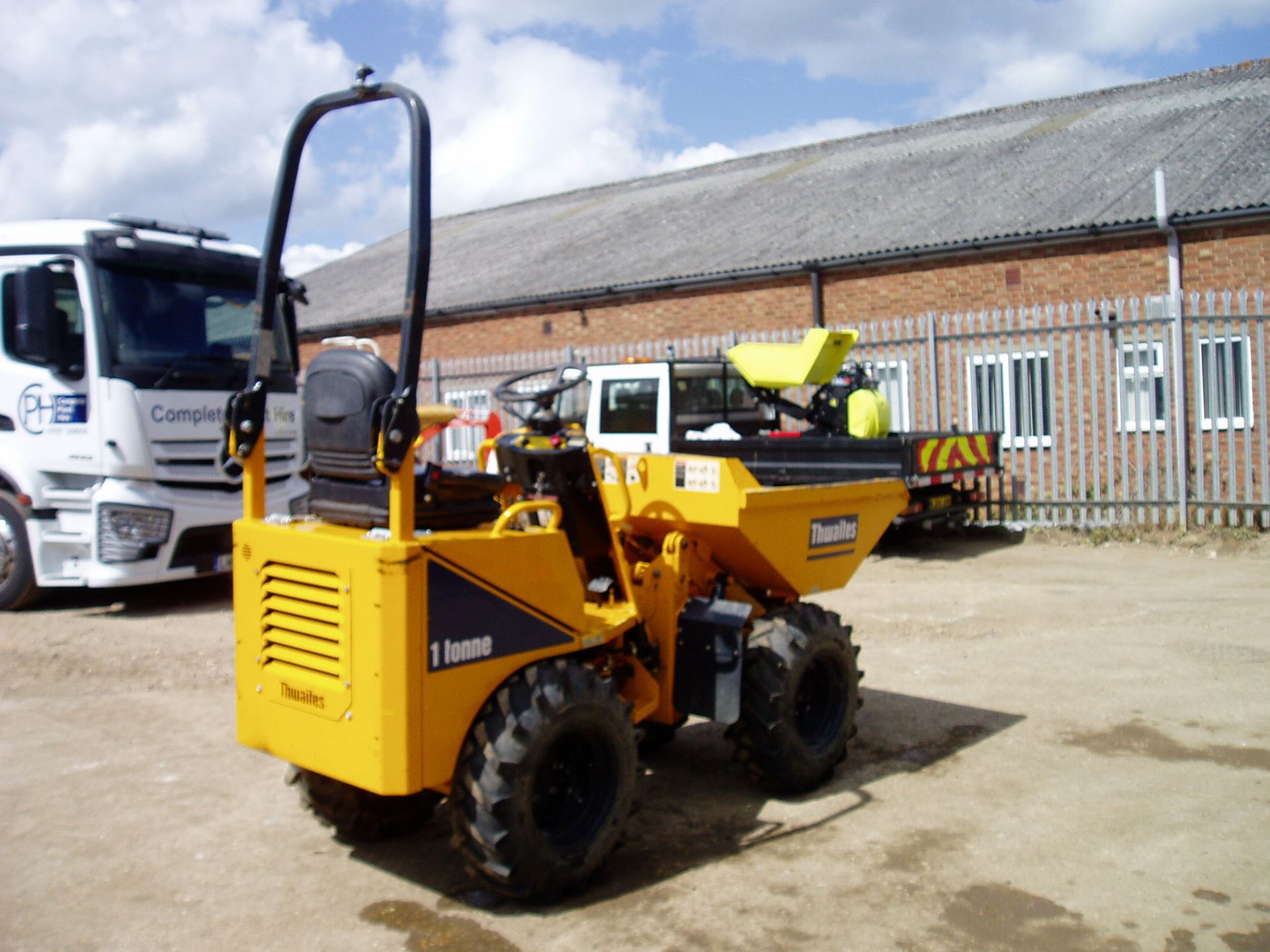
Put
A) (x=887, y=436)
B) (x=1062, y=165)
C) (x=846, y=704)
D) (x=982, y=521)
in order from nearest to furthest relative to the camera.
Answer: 1. (x=846, y=704)
2. (x=887, y=436)
3. (x=982, y=521)
4. (x=1062, y=165)

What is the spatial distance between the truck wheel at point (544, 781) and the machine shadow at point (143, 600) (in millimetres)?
5580

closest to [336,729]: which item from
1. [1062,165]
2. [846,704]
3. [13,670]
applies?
[846,704]

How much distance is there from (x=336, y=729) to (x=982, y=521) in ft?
36.0

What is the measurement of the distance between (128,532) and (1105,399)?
10.1m

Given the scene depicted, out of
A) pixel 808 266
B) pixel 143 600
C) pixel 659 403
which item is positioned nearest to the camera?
pixel 143 600

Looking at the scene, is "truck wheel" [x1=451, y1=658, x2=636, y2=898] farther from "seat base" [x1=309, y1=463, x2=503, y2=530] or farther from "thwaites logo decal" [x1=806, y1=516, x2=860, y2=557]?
"thwaites logo decal" [x1=806, y1=516, x2=860, y2=557]

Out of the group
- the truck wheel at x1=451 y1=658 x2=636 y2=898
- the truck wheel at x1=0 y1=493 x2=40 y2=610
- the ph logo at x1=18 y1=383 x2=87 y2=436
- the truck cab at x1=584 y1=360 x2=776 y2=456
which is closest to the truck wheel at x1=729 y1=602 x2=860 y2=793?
Answer: the truck wheel at x1=451 y1=658 x2=636 y2=898

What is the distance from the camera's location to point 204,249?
936 cm

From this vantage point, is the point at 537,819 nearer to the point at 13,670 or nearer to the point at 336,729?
the point at 336,729

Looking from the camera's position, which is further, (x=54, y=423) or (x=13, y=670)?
(x=54, y=423)

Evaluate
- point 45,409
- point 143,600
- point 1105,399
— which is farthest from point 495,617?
point 1105,399

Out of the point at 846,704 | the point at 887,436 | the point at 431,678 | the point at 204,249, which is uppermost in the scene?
the point at 204,249

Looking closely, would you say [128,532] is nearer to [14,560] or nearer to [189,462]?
[189,462]

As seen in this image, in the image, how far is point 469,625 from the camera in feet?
12.2
